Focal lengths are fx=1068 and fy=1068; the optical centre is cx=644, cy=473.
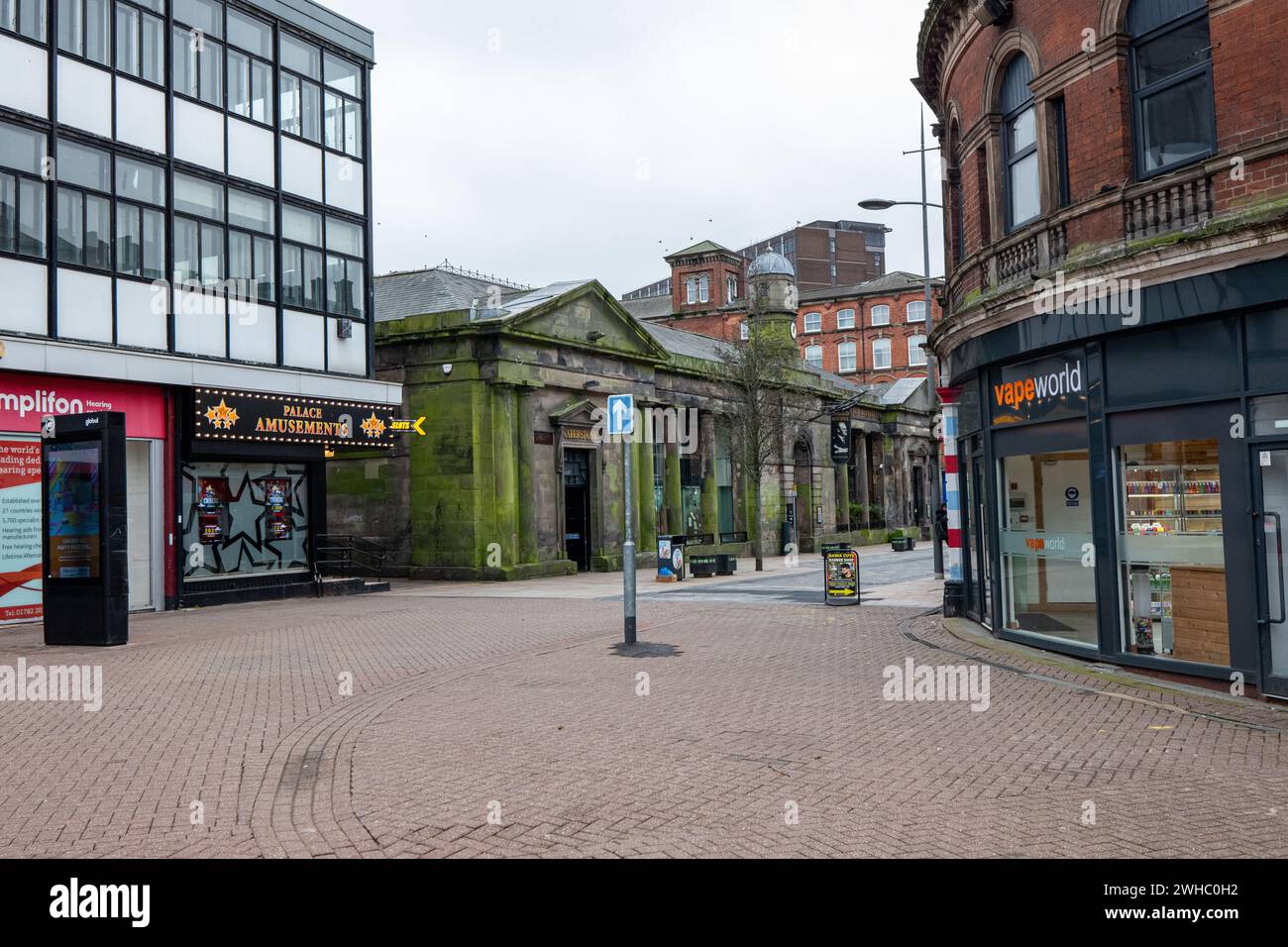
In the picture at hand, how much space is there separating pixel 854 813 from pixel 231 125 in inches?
839

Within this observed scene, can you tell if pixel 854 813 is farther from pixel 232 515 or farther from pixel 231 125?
pixel 231 125

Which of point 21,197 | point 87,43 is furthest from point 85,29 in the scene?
point 21,197

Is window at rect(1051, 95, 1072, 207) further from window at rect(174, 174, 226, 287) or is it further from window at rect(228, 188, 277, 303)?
window at rect(228, 188, 277, 303)

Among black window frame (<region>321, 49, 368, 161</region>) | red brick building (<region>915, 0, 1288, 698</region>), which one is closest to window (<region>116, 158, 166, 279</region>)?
black window frame (<region>321, 49, 368, 161</region>)

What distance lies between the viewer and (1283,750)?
765cm

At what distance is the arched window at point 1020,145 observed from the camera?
42.0 ft

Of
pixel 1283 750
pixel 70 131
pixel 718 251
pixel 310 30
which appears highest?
pixel 718 251

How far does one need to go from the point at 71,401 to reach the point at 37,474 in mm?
1446

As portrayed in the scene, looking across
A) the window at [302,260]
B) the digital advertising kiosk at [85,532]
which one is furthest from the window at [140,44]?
the digital advertising kiosk at [85,532]

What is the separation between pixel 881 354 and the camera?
7756 centimetres

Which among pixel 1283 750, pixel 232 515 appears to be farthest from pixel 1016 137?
pixel 232 515

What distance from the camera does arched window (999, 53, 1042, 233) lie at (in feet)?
42.0

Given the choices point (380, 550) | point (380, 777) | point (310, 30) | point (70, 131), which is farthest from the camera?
point (380, 550)

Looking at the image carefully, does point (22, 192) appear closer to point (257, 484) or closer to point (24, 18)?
point (24, 18)
